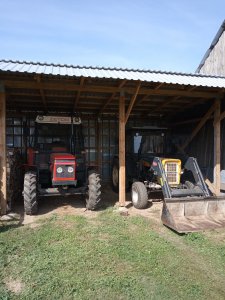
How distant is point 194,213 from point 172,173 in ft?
4.43

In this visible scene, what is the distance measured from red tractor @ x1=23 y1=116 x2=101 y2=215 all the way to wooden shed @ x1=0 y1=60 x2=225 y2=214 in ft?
1.87

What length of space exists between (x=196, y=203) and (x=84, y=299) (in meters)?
3.75

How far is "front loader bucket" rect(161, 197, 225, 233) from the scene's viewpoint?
5.79 meters

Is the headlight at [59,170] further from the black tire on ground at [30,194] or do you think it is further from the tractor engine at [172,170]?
the tractor engine at [172,170]

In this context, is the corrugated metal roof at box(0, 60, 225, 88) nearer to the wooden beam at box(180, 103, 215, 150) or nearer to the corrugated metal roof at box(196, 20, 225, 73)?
the wooden beam at box(180, 103, 215, 150)

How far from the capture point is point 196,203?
6.31 metres

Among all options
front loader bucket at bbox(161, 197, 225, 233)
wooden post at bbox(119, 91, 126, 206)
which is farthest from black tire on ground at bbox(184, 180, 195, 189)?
wooden post at bbox(119, 91, 126, 206)

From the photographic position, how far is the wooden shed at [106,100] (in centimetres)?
656

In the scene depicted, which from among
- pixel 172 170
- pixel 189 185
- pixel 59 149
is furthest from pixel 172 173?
pixel 59 149

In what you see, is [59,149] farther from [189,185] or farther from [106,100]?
[189,185]

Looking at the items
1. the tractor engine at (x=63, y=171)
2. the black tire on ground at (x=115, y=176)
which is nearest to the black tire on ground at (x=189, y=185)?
the black tire on ground at (x=115, y=176)

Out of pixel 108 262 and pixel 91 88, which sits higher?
pixel 91 88

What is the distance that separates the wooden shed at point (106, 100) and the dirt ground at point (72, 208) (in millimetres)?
544

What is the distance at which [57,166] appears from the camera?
678 centimetres
